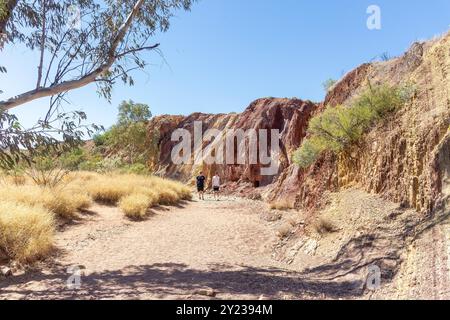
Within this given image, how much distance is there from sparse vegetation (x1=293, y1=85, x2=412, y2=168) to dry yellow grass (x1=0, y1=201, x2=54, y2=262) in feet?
22.6

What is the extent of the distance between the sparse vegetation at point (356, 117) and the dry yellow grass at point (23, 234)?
688cm

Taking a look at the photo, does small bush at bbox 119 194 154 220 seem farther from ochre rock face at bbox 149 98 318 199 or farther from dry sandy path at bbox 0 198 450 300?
ochre rock face at bbox 149 98 318 199

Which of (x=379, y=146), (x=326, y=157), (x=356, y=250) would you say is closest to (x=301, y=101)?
(x=326, y=157)

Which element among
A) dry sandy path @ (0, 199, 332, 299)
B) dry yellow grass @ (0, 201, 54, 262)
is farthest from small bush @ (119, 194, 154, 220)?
dry yellow grass @ (0, 201, 54, 262)

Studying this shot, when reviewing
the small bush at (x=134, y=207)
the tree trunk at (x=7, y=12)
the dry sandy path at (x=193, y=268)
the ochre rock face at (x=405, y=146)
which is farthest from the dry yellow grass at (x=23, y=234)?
the ochre rock face at (x=405, y=146)

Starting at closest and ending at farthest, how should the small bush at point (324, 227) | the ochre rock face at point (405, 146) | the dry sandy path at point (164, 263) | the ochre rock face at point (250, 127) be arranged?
the dry sandy path at point (164, 263) < the ochre rock face at point (405, 146) < the small bush at point (324, 227) < the ochre rock face at point (250, 127)

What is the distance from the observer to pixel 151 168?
38.1m

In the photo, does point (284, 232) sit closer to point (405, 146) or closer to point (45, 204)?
point (405, 146)

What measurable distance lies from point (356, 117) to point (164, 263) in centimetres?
557

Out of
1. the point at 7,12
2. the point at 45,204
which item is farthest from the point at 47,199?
the point at 7,12

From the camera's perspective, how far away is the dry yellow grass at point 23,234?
5711mm

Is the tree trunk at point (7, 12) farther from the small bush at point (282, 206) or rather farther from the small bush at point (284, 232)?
the small bush at point (282, 206)
